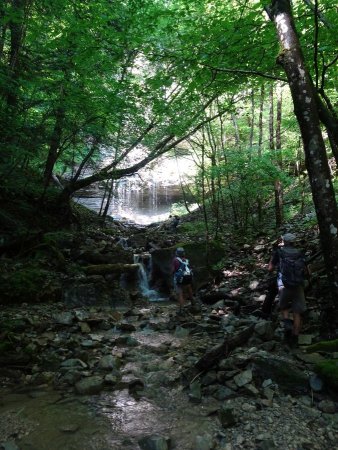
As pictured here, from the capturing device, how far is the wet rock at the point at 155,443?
3568mm

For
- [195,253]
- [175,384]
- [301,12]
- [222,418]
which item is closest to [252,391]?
[222,418]

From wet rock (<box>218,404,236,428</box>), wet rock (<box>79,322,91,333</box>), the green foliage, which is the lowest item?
wet rock (<box>218,404,236,428</box>)

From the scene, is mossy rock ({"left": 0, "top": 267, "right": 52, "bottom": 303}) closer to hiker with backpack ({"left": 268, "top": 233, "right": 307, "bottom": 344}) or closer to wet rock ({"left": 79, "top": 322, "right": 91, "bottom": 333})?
wet rock ({"left": 79, "top": 322, "right": 91, "bottom": 333})

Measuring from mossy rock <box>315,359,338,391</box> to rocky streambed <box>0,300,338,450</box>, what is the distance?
10 cm

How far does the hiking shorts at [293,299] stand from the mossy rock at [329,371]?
5.06 feet

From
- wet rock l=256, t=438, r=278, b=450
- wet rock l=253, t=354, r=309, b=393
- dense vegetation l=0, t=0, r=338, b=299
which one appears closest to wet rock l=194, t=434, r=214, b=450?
wet rock l=256, t=438, r=278, b=450

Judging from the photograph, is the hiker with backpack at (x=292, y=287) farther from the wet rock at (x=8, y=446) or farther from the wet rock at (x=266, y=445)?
the wet rock at (x=8, y=446)

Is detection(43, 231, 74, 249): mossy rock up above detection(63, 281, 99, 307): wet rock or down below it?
above

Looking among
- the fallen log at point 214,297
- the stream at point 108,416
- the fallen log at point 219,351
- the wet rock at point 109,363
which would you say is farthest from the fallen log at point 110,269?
the fallen log at point 219,351

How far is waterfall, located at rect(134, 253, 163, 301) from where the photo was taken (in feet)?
39.8

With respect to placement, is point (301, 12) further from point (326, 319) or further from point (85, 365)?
point (85, 365)

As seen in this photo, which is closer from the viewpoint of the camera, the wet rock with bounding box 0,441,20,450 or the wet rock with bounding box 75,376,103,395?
the wet rock with bounding box 0,441,20,450

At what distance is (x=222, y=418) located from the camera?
3949 mm

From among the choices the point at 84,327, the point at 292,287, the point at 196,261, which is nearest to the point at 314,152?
the point at 292,287
